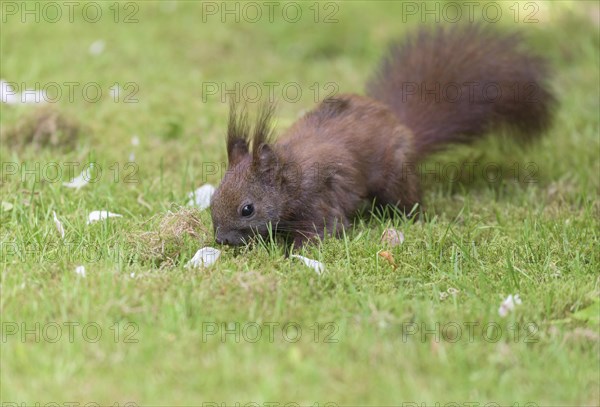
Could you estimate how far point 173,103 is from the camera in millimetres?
Result: 6270

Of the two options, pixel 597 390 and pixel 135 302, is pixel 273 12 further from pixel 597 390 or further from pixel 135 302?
pixel 597 390

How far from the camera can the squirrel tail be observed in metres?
5.23

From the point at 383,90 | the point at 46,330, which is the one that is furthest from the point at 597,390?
the point at 383,90

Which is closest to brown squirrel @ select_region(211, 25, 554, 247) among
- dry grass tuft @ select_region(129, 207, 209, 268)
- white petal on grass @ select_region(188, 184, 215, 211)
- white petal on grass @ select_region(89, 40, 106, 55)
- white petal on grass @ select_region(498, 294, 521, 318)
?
dry grass tuft @ select_region(129, 207, 209, 268)

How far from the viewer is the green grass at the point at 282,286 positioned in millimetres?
2945

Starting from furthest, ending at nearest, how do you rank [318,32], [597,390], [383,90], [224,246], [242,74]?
[318,32] → [242,74] → [383,90] → [224,246] → [597,390]

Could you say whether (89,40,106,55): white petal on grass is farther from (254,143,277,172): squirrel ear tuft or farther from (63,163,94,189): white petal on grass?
(254,143,277,172): squirrel ear tuft

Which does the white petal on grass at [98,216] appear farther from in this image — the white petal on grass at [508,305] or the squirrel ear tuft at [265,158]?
the white petal on grass at [508,305]

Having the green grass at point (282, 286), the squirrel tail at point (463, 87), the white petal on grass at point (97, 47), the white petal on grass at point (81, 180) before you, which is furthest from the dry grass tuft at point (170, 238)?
the white petal on grass at point (97, 47)

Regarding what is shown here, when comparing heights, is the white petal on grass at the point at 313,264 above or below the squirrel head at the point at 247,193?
below

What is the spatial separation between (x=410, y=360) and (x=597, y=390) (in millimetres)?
610

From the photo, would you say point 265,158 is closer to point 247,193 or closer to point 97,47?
point 247,193

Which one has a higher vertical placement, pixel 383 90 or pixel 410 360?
pixel 383 90

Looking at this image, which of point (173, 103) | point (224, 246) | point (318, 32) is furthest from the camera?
point (318, 32)
